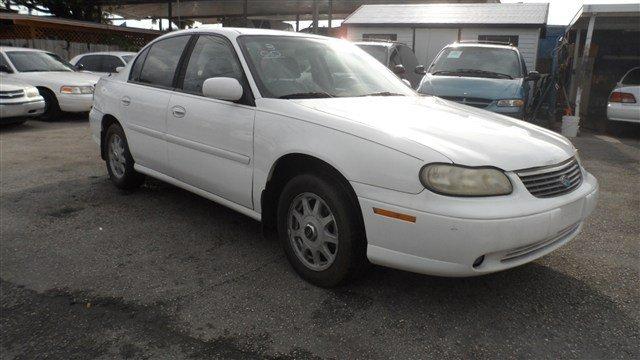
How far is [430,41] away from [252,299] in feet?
46.8

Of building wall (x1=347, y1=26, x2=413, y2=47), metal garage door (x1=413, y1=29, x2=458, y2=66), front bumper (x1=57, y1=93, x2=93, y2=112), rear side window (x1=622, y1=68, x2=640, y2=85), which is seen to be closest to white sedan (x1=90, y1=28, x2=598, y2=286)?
front bumper (x1=57, y1=93, x2=93, y2=112)

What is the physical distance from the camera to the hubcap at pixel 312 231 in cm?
292

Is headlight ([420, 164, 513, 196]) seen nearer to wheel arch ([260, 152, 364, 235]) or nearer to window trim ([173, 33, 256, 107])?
wheel arch ([260, 152, 364, 235])

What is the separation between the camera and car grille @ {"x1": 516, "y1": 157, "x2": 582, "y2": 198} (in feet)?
8.59

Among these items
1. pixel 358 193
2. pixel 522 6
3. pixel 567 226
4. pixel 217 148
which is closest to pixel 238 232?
pixel 217 148

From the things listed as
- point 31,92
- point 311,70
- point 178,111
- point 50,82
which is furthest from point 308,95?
point 50,82

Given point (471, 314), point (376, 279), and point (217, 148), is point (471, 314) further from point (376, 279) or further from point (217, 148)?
point (217, 148)

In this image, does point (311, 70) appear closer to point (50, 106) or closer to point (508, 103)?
point (508, 103)

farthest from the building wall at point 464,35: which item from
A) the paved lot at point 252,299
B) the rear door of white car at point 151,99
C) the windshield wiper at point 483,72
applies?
the rear door of white car at point 151,99

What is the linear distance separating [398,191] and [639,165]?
6440 millimetres

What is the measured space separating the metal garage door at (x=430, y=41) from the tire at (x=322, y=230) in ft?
44.2

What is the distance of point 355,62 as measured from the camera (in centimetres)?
400

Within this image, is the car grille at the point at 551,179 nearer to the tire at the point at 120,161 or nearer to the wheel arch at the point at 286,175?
the wheel arch at the point at 286,175

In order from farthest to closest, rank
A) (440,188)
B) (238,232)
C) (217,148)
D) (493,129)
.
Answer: (238,232) → (217,148) → (493,129) → (440,188)
